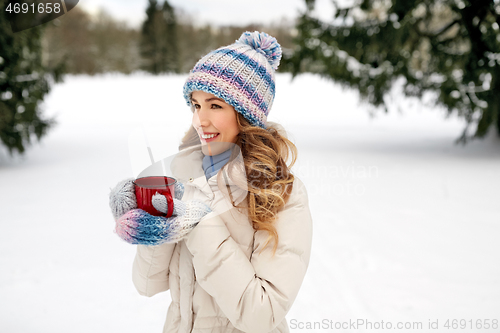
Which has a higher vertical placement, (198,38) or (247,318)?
(247,318)

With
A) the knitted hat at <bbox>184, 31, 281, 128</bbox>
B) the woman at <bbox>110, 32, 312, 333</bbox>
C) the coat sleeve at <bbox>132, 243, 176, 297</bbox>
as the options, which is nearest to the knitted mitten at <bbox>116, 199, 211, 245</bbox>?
the woman at <bbox>110, 32, 312, 333</bbox>

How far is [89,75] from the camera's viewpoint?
25531 mm

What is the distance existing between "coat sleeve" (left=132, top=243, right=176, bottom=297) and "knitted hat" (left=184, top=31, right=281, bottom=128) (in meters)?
0.55

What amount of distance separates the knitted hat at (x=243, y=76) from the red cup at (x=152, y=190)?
440 mm

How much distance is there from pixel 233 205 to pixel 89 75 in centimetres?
2730

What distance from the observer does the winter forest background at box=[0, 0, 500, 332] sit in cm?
280

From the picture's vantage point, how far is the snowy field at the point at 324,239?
270cm

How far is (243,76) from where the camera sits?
1370mm

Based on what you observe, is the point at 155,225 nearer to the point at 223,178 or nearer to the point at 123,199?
the point at 123,199

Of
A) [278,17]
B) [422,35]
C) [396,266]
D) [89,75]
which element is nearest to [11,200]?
[396,266]

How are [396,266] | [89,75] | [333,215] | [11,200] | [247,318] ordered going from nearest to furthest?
[247,318] < [396,266] < [333,215] < [11,200] < [89,75]

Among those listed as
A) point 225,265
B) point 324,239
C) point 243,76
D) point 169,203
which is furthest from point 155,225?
point 324,239

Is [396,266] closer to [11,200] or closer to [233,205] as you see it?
[233,205]

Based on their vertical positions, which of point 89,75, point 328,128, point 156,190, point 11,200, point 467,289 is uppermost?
point 156,190
